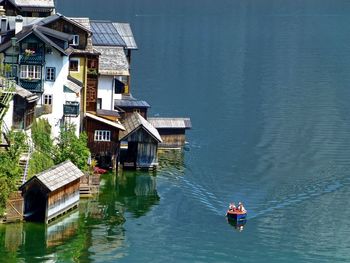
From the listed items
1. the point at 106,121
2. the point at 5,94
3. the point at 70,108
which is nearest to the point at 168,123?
the point at 106,121

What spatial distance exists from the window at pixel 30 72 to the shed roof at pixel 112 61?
41.2 feet

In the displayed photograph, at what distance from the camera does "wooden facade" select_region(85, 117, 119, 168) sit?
9944 centimetres

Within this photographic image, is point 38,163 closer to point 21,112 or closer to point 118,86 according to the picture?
point 21,112

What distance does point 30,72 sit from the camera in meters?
93.4

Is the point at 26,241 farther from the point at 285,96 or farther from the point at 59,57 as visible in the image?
the point at 285,96

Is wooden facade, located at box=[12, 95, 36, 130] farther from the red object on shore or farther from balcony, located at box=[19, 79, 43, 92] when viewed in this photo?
the red object on shore

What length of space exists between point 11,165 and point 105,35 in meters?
35.4

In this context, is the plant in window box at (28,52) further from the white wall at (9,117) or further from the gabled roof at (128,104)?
the gabled roof at (128,104)

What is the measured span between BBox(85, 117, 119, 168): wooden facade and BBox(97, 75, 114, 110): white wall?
22.7ft

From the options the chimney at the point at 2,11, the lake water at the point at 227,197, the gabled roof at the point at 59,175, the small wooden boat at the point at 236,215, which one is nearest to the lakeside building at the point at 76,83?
the chimney at the point at 2,11

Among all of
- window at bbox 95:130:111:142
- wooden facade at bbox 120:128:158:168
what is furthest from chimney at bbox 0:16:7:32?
wooden facade at bbox 120:128:158:168

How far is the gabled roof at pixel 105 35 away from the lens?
111 m

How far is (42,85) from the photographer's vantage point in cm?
9369

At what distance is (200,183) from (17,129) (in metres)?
21.4
